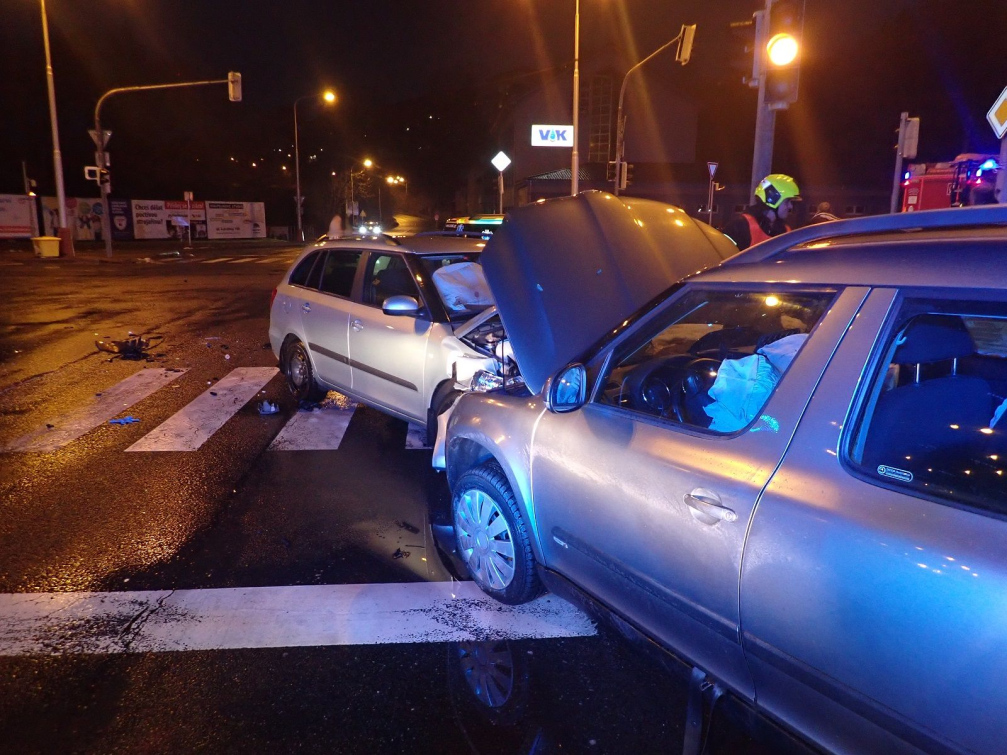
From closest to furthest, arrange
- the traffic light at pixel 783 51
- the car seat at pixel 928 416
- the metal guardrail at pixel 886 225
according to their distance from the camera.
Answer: the car seat at pixel 928 416 → the metal guardrail at pixel 886 225 → the traffic light at pixel 783 51

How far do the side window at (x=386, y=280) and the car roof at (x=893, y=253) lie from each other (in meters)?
3.78

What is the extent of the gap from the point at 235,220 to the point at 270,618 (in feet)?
163

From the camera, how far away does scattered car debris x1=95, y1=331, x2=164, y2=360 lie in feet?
32.2

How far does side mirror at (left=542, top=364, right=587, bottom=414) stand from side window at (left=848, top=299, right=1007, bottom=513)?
110 cm

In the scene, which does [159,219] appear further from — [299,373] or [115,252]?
[299,373]

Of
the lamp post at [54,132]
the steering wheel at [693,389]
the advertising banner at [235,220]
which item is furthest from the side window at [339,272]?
the advertising banner at [235,220]

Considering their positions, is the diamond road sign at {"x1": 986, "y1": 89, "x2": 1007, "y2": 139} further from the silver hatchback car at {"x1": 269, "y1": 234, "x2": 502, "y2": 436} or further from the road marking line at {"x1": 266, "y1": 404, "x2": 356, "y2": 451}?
the road marking line at {"x1": 266, "y1": 404, "x2": 356, "y2": 451}

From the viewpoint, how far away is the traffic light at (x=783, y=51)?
343 inches

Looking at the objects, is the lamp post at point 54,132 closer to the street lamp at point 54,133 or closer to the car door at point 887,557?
the street lamp at point 54,133

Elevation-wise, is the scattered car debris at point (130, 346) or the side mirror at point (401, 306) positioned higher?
the side mirror at point (401, 306)

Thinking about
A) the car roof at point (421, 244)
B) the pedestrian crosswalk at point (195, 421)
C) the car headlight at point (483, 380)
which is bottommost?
the pedestrian crosswalk at point (195, 421)

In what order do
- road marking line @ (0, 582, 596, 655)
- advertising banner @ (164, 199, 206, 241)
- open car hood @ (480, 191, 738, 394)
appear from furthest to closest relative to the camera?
advertising banner @ (164, 199, 206, 241), open car hood @ (480, 191, 738, 394), road marking line @ (0, 582, 596, 655)

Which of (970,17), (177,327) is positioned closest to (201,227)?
(177,327)

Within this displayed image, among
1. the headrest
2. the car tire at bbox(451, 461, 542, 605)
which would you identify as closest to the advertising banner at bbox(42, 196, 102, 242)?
the car tire at bbox(451, 461, 542, 605)
